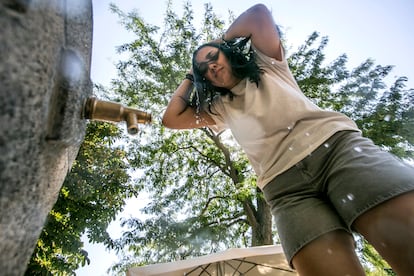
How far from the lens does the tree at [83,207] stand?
518 centimetres

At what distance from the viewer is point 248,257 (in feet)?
18.3

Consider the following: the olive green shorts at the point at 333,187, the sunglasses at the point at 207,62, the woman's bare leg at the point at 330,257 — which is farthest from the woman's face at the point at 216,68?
the woman's bare leg at the point at 330,257

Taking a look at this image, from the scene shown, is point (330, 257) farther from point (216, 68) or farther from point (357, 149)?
point (216, 68)

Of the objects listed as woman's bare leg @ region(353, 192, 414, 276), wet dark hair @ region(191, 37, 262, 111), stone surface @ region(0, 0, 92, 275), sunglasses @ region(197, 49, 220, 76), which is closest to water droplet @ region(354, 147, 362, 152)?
woman's bare leg @ region(353, 192, 414, 276)

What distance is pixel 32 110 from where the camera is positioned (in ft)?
1.89

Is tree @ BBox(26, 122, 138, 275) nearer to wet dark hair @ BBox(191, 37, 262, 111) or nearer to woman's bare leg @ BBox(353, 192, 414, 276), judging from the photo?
wet dark hair @ BBox(191, 37, 262, 111)

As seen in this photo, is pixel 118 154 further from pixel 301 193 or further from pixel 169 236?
pixel 301 193

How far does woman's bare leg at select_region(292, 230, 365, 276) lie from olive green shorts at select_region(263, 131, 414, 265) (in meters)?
0.03

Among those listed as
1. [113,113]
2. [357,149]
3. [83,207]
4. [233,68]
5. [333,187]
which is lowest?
[333,187]

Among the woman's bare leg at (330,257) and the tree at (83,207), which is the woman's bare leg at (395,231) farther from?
the tree at (83,207)

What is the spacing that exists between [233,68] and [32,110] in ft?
5.26

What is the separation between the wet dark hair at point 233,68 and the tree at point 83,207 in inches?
166

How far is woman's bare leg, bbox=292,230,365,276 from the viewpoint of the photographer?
3.95 feet

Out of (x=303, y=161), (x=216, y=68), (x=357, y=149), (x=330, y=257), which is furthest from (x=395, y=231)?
(x=216, y=68)
